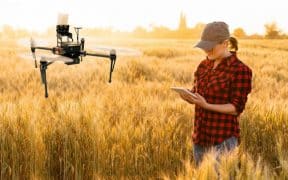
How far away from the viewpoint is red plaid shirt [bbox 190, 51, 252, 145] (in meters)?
2.61

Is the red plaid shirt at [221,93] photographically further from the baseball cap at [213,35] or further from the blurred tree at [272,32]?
the blurred tree at [272,32]

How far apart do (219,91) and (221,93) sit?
15mm

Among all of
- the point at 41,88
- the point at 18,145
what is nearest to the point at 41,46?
the point at 41,88

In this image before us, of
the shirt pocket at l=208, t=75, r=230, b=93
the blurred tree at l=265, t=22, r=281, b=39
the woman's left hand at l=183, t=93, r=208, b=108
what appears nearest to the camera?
the woman's left hand at l=183, t=93, r=208, b=108

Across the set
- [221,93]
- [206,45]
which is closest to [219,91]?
[221,93]

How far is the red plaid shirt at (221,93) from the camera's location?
2613mm

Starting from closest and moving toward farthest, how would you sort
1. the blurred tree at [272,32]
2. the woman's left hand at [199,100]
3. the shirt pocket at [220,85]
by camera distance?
the woman's left hand at [199,100]
the shirt pocket at [220,85]
the blurred tree at [272,32]

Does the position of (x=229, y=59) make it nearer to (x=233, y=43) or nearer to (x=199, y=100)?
(x=233, y=43)

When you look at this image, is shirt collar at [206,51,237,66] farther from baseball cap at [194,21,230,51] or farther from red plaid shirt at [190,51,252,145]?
baseball cap at [194,21,230,51]

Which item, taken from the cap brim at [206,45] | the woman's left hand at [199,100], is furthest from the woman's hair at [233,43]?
the woman's left hand at [199,100]

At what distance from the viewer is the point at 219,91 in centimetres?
265

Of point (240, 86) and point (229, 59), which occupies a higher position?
point (229, 59)

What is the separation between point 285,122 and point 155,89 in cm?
263

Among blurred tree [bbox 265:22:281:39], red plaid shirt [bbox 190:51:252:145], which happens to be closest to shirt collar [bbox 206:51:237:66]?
red plaid shirt [bbox 190:51:252:145]
